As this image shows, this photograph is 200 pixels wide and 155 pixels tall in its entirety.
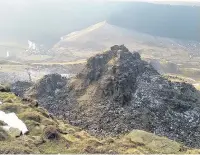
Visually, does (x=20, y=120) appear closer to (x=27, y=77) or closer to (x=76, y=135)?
(x=76, y=135)

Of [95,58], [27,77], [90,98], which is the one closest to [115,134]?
[90,98]

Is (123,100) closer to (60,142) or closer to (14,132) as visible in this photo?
(60,142)

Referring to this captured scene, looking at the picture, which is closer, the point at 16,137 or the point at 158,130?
the point at 16,137

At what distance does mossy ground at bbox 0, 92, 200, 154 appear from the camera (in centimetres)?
3853

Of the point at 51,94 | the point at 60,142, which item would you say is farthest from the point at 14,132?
the point at 51,94

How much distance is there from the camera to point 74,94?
73.4 metres

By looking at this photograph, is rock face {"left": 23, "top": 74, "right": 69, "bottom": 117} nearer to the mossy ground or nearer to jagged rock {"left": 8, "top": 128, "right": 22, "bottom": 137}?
the mossy ground

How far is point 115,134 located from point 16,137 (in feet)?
62.7

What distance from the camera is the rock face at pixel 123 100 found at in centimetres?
6022

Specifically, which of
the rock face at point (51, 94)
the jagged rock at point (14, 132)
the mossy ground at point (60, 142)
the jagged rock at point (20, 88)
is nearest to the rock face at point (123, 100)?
the rock face at point (51, 94)

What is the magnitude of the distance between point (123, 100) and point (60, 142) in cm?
2427

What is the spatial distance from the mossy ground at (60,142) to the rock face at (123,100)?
9.52 m

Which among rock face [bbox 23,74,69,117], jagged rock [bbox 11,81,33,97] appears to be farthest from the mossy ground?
jagged rock [bbox 11,81,33,97]

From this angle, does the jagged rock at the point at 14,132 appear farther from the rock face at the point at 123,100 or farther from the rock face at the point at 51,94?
the rock face at the point at 51,94
